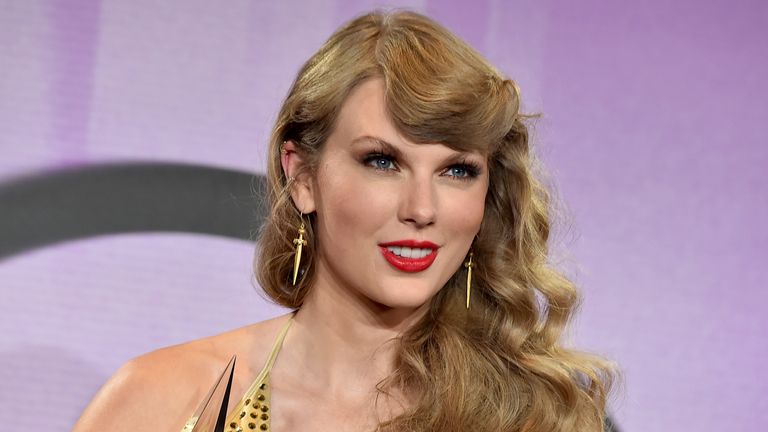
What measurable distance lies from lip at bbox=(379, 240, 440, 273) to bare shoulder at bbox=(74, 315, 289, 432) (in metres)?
0.33

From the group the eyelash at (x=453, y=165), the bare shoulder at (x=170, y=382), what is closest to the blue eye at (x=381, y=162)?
the eyelash at (x=453, y=165)

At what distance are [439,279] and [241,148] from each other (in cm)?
85

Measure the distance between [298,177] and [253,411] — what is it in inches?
16.0

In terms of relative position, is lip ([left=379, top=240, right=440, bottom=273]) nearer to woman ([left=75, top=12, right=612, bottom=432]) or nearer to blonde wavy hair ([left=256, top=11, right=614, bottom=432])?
woman ([left=75, top=12, right=612, bottom=432])

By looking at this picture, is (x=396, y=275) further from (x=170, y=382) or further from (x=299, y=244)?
(x=170, y=382)

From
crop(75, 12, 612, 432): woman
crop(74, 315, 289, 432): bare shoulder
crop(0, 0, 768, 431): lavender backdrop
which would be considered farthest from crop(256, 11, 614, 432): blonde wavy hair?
crop(0, 0, 768, 431): lavender backdrop

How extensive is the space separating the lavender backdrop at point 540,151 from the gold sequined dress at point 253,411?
1.96ft

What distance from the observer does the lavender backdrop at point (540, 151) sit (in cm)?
257

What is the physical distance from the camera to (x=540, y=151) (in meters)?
2.57

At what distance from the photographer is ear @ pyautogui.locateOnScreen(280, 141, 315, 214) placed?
207cm

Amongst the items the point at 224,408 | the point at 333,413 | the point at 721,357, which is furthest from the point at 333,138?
the point at 721,357

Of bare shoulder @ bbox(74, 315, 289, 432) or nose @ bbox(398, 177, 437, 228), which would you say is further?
bare shoulder @ bbox(74, 315, 289, 432)

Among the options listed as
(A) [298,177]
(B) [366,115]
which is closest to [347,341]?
(A) [298,177]

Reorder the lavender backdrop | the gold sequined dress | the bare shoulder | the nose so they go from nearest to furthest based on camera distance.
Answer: the nose, the gold sequined dress, the bare shoulder, the lavender backdrop
